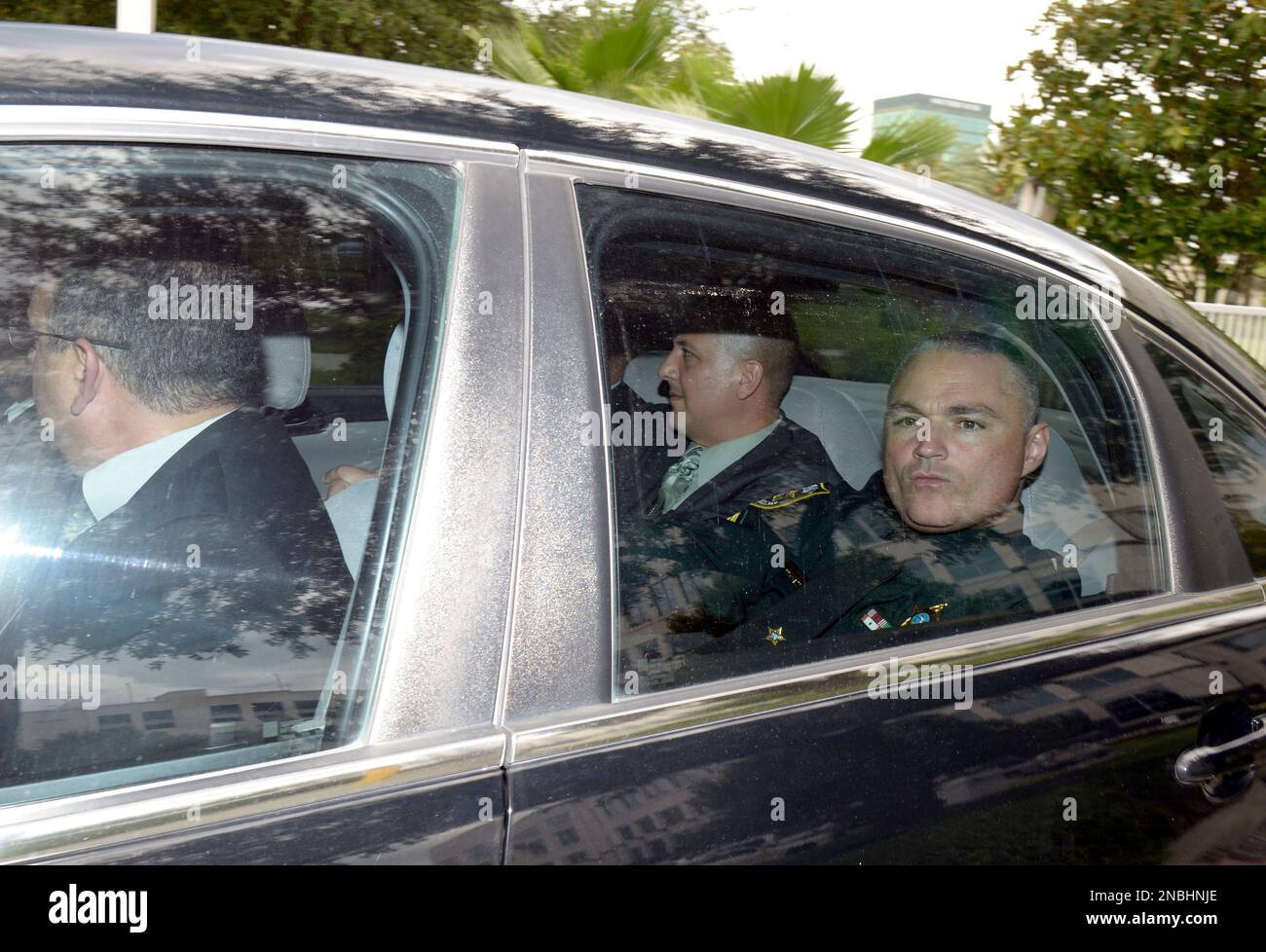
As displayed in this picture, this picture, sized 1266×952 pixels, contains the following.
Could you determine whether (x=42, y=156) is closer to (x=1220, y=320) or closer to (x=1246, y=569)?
(x=1246, y=569)

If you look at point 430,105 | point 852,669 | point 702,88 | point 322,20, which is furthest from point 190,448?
point 322,20

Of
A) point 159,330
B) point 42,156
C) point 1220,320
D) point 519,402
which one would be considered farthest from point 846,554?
point 1220,320

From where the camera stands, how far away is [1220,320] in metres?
8.22

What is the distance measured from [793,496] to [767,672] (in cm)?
46

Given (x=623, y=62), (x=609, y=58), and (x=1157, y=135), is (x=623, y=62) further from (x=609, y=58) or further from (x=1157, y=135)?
(x=1157, y=135)

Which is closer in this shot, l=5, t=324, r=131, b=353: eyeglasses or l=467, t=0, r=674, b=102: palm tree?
l=5, t=324, r=131, b=353: eyeglasses

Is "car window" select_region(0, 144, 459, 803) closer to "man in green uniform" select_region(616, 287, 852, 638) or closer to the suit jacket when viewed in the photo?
the suit jacket

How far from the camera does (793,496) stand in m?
1.89

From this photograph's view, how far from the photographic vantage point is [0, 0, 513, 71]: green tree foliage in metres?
8.26

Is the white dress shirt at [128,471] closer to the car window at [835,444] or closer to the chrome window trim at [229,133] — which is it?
the chrome window trim at [229,133]

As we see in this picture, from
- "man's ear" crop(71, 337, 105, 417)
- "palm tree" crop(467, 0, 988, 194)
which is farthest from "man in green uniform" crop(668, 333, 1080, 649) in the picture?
"palm tree" crop(467, 0, 988, 194)

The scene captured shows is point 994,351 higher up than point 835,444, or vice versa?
point 994,351

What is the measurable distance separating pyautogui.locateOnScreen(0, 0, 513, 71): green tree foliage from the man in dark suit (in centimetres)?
732

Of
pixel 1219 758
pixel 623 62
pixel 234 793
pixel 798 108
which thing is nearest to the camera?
pixel 234 793
